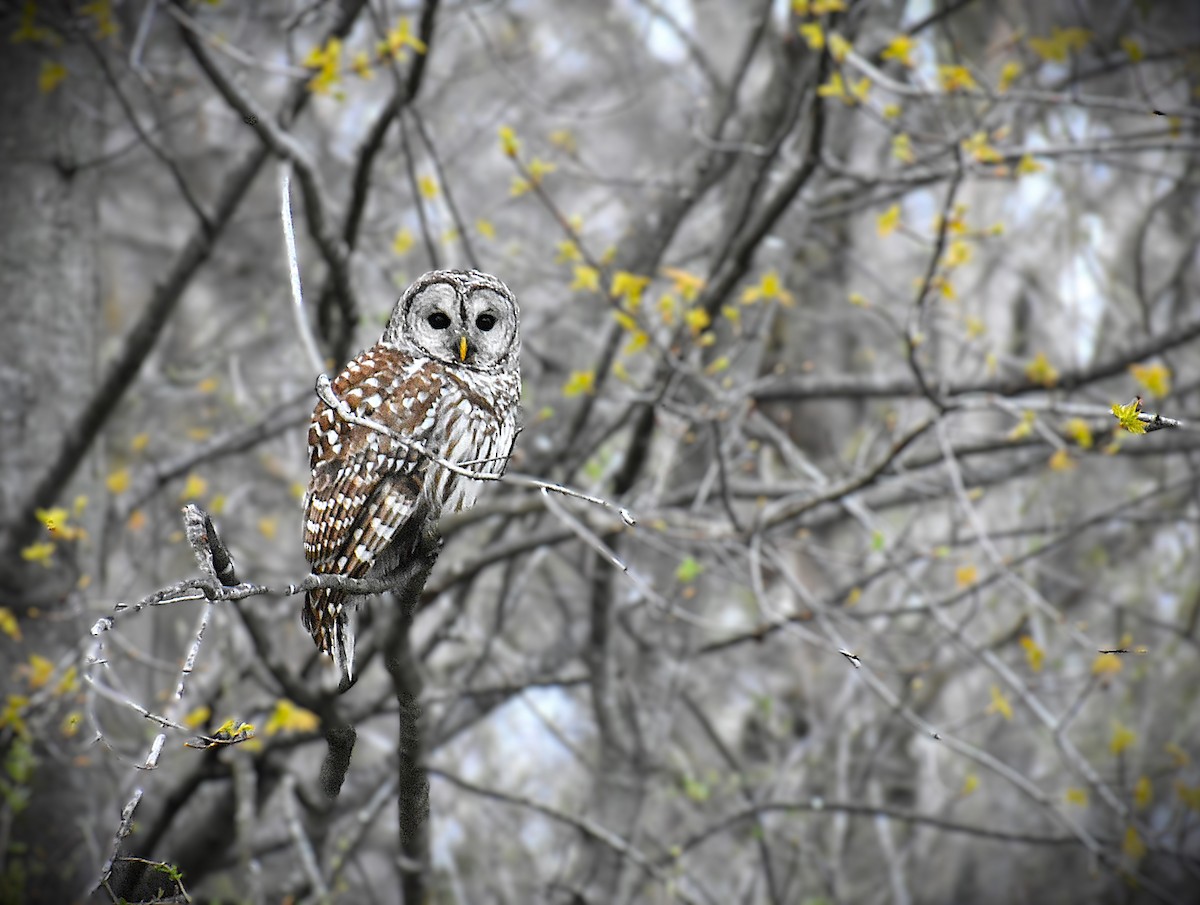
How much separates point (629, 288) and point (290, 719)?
2778 millimetres

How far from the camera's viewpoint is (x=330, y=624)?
2.35 m

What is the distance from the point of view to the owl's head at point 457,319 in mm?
2604

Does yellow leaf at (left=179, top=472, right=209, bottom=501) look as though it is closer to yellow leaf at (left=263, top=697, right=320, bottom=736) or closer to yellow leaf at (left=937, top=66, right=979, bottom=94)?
yellow leaf at (left=263, top=697, right=320, bottom=736)

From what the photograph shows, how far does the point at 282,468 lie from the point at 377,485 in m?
6.40

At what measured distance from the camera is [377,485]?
253cm

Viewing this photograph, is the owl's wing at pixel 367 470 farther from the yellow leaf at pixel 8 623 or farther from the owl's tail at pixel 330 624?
the yellow leaf at pixel 8 623

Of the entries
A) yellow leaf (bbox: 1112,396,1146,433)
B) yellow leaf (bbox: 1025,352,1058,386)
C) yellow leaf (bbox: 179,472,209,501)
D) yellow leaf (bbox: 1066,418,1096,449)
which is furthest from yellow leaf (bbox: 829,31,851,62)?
yellow leaf (bbox: 179,472,209,501)

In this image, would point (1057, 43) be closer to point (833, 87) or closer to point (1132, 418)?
point (833, 87)

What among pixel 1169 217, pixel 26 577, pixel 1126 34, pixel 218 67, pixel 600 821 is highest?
pixel 1126 34

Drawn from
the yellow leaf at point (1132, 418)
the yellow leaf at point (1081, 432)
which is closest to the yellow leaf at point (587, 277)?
the yellow leaf at point (1081, 432)

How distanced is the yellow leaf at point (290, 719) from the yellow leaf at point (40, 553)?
4.57ft

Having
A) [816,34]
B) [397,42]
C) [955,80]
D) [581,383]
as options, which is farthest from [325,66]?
[955,80]

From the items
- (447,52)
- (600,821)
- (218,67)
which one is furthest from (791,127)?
(447,52)

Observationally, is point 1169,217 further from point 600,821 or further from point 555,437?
point 600,821
